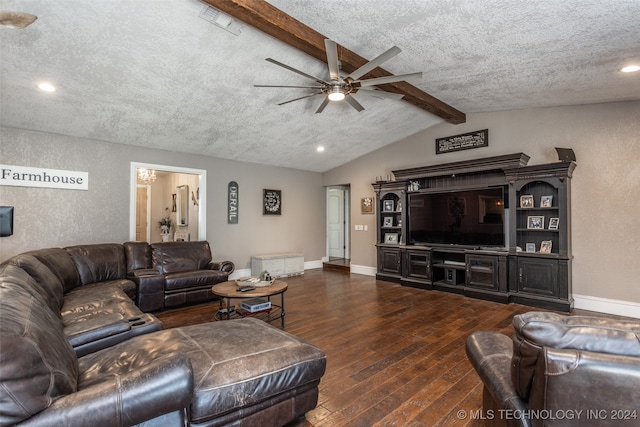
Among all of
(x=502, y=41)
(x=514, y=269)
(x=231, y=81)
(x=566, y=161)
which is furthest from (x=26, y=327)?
(x=566, y=161)

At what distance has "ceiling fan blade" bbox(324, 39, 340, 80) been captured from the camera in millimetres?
2535

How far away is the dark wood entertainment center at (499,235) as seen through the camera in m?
4.39

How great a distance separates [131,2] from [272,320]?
3508 mm

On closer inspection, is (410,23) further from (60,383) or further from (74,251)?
(74,251)

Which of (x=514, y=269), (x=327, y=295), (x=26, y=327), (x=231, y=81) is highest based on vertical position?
(x=231, y=81)

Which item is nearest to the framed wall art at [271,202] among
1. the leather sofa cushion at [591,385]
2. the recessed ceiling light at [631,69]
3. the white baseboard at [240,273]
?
the white baseboard at [240,273]

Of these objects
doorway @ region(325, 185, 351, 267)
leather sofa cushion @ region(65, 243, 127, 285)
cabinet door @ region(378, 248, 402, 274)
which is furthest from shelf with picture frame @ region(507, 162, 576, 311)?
leather sofa cushion @ region(65, 243, 127, 285)

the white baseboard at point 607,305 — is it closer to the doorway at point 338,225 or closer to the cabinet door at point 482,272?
the cabinet door at point 482,272

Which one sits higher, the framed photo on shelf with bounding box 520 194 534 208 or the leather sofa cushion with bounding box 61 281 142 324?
the framed photo on shelf with bounding box 520 194 534 208

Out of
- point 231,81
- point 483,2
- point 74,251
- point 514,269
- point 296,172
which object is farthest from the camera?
point 296,172

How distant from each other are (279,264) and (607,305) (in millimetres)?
5430

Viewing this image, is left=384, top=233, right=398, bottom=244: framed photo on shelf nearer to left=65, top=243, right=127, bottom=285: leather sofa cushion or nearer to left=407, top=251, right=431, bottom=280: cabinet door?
left=407, top=251, right=431, bottom=280: cabinet door

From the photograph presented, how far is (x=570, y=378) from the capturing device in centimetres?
101

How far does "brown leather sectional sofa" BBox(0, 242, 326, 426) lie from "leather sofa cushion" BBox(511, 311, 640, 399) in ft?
3.75
